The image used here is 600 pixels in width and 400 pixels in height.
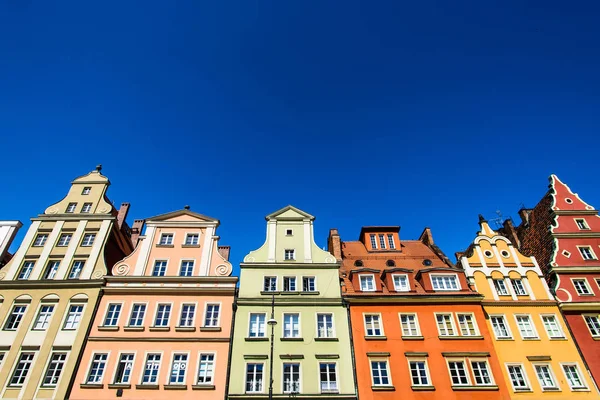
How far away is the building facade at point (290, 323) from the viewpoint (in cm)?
2536

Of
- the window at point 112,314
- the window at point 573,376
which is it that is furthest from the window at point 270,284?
the window at point 573,376

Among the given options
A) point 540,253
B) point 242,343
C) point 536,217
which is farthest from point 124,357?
point 536,217

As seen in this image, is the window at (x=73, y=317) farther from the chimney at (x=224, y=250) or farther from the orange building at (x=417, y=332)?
the orange building at (x=417, y=332)

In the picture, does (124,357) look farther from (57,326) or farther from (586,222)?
(586,222)

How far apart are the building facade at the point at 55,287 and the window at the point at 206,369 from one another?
27.0ft

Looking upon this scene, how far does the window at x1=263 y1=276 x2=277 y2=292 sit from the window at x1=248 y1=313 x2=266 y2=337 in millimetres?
2258

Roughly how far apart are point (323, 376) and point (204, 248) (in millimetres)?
13856

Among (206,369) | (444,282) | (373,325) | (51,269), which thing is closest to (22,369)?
(51,269)

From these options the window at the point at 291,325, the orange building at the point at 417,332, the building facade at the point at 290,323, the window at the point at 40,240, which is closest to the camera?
the building facade at the point at 290,323

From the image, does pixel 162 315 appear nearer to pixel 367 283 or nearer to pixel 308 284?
pixel 308 284

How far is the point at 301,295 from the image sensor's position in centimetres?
2972

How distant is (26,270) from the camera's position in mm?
30219

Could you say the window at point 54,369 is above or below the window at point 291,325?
below

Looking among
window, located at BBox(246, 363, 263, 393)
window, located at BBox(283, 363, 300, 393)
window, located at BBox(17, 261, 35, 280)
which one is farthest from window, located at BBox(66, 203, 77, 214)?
window, located at BBox(283, 363, 300, 393)
